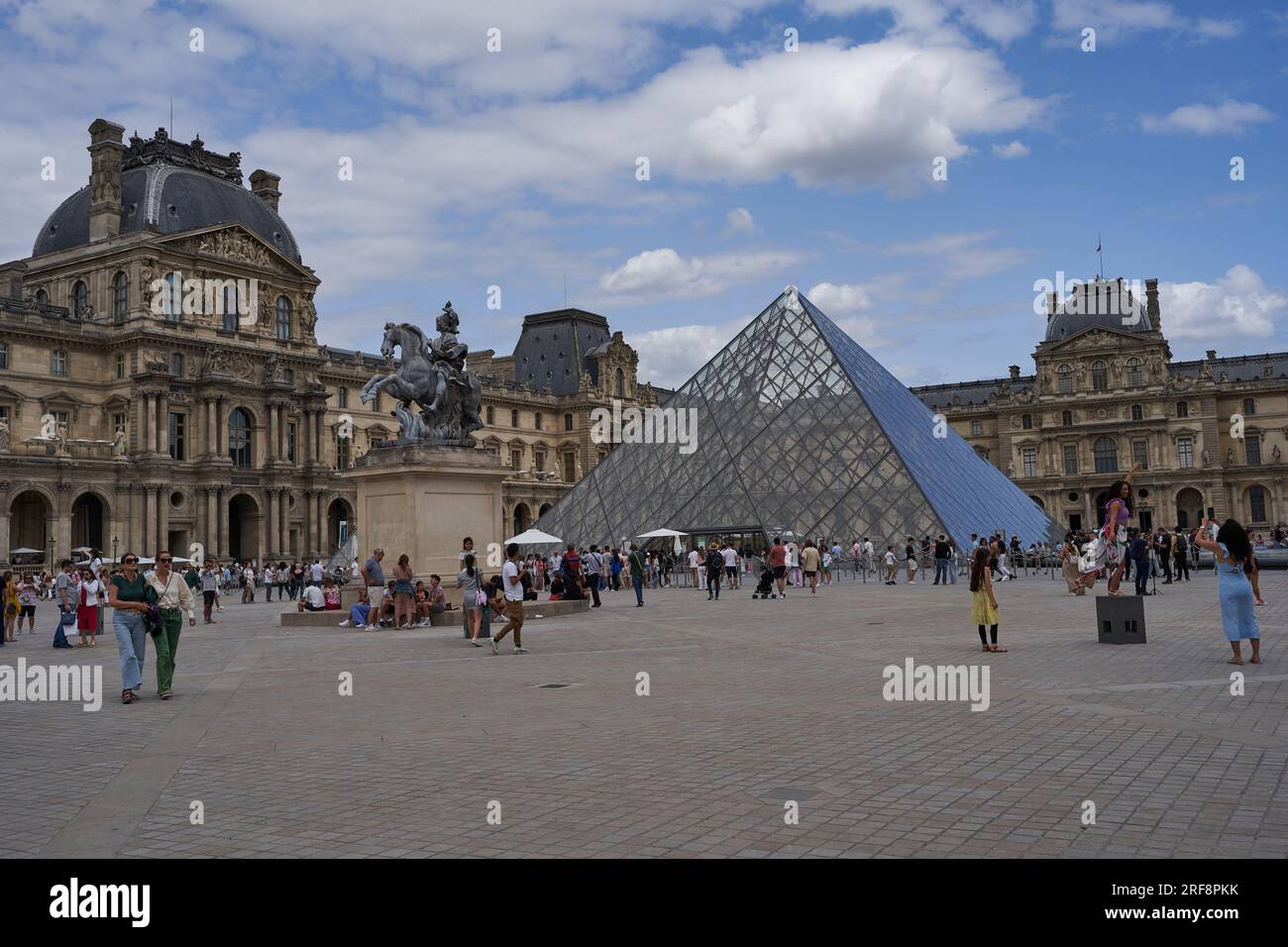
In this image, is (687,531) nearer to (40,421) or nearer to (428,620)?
(428,620)

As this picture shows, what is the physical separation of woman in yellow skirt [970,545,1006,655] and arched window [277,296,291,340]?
52.6 metres

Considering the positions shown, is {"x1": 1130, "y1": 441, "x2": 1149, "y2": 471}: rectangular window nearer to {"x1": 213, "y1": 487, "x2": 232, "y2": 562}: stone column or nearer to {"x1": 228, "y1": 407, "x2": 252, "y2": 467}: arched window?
{"x1": 228, "y1": 407, "x2": 252, "y2": 467}: arched window

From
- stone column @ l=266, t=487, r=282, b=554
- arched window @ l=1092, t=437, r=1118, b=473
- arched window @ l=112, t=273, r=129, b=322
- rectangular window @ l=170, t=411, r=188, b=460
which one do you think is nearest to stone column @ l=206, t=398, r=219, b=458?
rectangular window @ l=170, t=411, r=188, b=460

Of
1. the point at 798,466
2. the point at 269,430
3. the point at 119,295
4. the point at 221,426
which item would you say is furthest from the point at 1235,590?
the point at 119,295

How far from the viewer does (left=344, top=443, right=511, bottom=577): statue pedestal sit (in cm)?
1883

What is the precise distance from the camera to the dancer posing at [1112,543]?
57.0ft

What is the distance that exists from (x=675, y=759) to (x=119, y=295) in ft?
176

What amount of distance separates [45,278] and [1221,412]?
73887 mm

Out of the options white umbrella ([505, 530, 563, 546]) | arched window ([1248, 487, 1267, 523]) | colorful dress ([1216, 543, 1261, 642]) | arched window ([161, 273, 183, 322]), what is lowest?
colorful dress ([1216, 543, 1261, 642])

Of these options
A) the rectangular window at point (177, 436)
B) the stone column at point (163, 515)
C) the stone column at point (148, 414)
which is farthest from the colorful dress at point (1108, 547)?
the rectangular window at point (177, 436)

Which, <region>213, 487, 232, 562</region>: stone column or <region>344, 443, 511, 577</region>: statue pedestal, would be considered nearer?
<region>344, 443, 511, 577</region>: statue pedestal

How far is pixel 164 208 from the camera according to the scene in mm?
54375

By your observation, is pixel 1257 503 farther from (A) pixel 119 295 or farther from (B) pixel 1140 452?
(A) pixel 119 295

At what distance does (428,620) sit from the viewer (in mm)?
18844
